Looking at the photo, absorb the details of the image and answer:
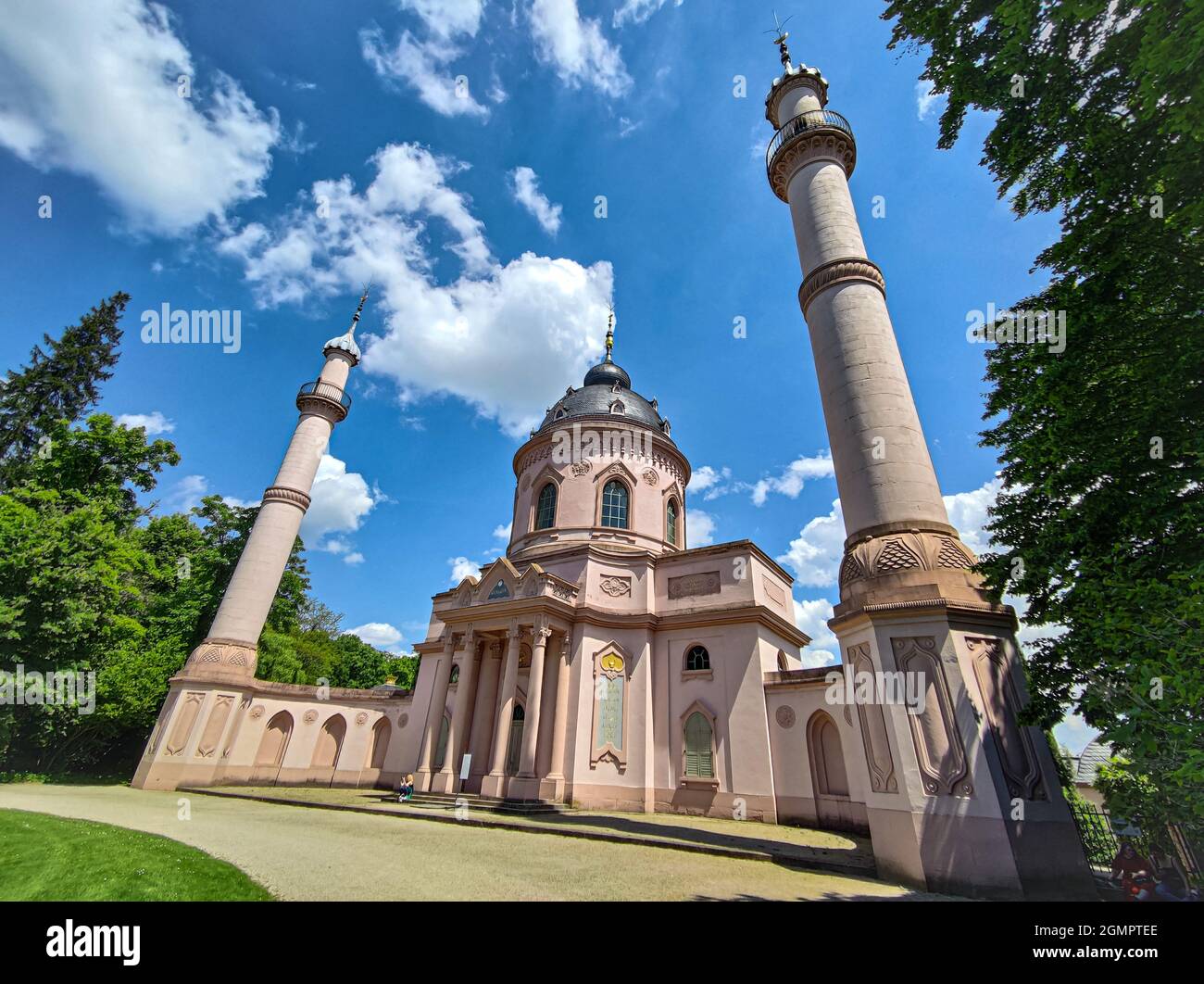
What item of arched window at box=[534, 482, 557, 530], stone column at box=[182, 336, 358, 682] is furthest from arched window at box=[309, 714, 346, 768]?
arched window at box=[534, 482, 557, 530]

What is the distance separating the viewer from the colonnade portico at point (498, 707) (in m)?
18.0

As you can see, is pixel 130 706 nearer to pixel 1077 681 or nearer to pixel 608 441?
pixel 608 441

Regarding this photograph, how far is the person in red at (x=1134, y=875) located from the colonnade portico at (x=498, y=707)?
13.8 m

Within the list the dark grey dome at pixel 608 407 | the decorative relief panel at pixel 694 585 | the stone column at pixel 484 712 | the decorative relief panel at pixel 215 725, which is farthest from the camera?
the dark grey dome at pixel 608 407

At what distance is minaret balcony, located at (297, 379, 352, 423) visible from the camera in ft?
96.3

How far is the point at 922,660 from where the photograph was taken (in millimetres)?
8930

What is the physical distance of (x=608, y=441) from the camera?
88.6ft

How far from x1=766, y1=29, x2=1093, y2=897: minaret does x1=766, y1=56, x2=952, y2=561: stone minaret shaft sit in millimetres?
38

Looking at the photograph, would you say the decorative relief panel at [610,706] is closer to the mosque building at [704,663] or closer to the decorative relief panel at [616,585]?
the mosque building at [704,663]

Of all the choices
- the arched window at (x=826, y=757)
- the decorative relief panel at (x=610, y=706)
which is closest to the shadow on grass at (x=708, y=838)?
the arched window at (x=826, y=757)

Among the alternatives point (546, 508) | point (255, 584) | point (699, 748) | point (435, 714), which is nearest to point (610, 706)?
point (699, 748)

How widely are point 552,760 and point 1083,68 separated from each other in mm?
20559

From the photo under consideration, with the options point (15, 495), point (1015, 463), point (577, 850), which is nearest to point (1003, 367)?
point (1015, 463)
